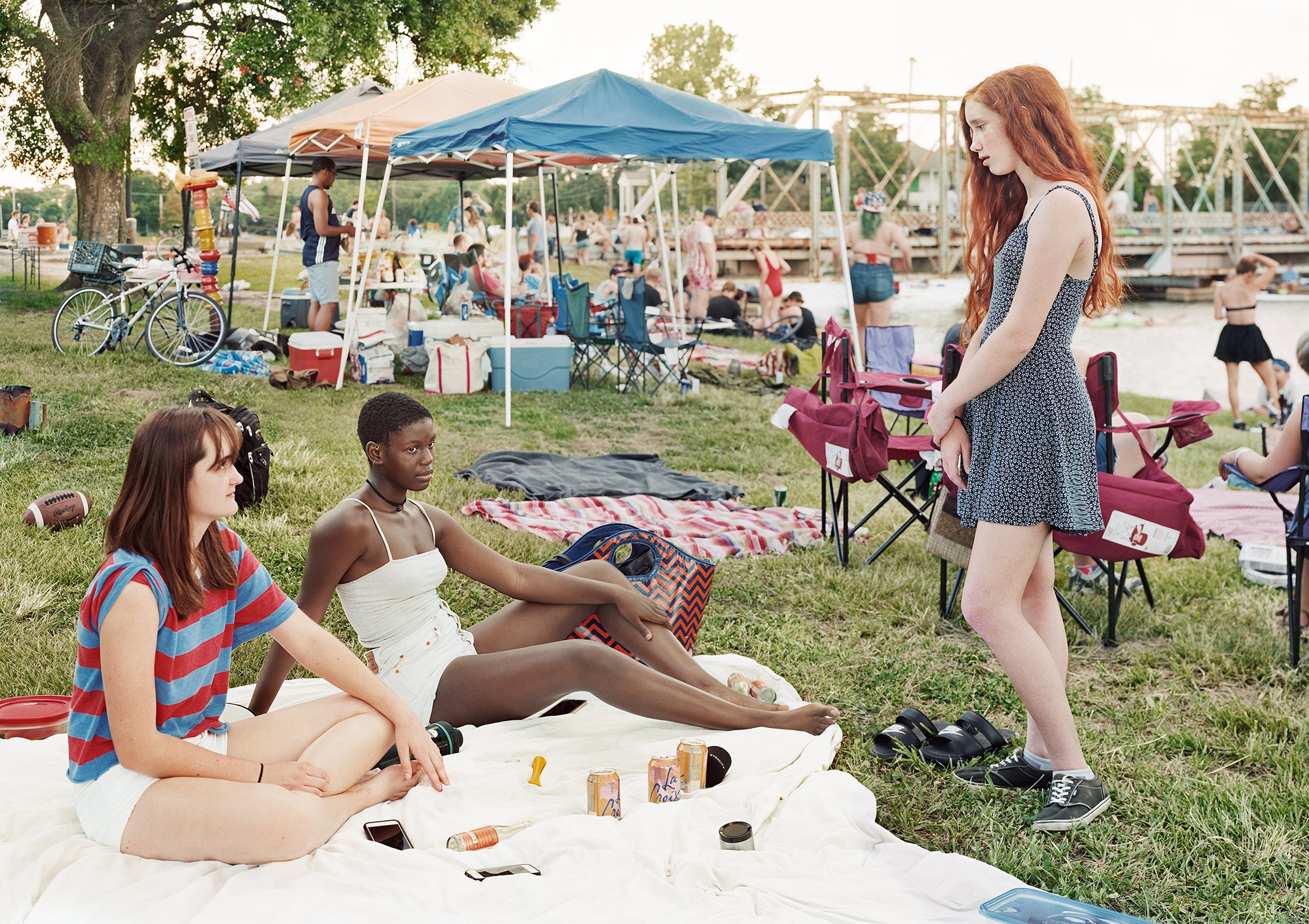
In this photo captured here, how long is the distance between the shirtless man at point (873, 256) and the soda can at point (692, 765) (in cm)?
736

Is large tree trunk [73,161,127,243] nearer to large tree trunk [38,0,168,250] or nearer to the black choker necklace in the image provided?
large tree trunk [38,0,168,250]

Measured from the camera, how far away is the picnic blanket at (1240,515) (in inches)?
206

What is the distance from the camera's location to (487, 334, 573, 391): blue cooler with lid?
360 inches

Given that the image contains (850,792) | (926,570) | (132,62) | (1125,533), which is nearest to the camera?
(850,792)

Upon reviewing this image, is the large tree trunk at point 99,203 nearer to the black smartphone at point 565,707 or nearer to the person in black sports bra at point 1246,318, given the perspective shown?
the black smartphone at point 565,707

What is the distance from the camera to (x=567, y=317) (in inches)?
369

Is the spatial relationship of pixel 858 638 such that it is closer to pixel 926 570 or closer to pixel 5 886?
pixel 926 570

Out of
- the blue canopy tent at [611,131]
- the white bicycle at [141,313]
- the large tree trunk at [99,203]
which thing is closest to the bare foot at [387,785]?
the blue canopy tent at [611,131]

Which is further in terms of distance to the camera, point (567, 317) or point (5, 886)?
point (567, 317)

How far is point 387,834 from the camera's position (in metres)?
2.27

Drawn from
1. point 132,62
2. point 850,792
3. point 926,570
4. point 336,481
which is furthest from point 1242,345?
point 132,62

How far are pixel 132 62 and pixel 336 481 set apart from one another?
8342 millimetres

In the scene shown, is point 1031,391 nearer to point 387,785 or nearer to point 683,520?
point 387,785

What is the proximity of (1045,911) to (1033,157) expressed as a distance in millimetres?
1504
